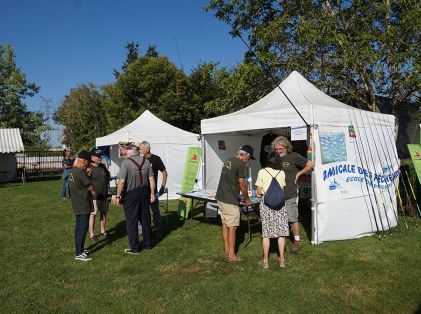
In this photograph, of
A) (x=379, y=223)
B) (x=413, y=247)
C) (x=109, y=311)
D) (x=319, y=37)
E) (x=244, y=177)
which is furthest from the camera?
(x=319, y=37)

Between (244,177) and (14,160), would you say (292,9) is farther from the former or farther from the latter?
(14,160)

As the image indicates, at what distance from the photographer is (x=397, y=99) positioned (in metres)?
10.6

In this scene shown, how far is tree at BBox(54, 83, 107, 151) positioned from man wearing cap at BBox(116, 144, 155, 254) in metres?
27.5

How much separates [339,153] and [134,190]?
3301 millimetres

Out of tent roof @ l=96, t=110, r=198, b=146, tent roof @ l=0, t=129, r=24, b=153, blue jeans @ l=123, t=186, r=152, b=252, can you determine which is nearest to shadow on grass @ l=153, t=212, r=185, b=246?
blue jeans @ l=123, t=186, r=152, b=252

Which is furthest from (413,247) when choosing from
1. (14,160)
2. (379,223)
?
(14,160)

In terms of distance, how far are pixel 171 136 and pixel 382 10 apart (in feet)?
22.5

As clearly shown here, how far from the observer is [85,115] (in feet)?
115

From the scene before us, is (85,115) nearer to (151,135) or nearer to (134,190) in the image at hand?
(151,135)

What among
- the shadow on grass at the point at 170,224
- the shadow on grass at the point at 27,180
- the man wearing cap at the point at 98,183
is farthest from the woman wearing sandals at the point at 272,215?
the shadow on grass at the point at 27,180

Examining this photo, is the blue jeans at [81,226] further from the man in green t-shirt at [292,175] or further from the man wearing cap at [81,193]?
the man in green t-shirt at [292,175]

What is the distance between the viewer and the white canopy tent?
19.8 feet

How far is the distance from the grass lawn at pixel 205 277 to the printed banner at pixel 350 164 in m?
0.84

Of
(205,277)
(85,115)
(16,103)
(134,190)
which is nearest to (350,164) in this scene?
(205,277)
